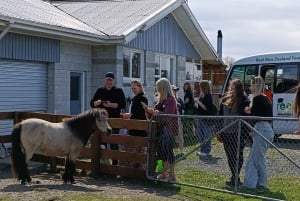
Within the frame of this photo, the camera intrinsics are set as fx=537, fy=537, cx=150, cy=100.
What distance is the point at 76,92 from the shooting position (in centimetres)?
1655

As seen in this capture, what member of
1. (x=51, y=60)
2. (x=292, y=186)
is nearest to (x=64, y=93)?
(x=51, y=60)

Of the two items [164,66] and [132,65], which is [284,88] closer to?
[132,65]

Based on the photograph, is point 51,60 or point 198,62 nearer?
point 51,60

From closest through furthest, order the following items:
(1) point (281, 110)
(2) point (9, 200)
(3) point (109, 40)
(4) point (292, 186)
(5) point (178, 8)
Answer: (2) point (9, 200) → (4) point (292, 186) → (3) point (109, 40) → (1) point (281, 110) → (5) point (178, 8)

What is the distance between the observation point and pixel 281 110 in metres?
17.1

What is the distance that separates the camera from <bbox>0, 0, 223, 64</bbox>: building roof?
13328 mm

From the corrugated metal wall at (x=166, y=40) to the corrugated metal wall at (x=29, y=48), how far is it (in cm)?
315

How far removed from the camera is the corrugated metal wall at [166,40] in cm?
1842

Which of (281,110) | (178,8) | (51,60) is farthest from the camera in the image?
(178,8)

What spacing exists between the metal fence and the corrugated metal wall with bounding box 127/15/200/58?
23.5 feet

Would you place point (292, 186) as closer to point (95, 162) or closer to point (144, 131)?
point (144, 131)

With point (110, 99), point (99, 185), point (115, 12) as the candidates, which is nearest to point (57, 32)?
point (110, 99)

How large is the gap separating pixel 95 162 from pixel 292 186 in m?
3.53

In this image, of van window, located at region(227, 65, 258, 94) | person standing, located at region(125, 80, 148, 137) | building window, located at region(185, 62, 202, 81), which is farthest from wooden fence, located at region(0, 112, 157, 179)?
building window, located at region(185, 62, 202, 81)
